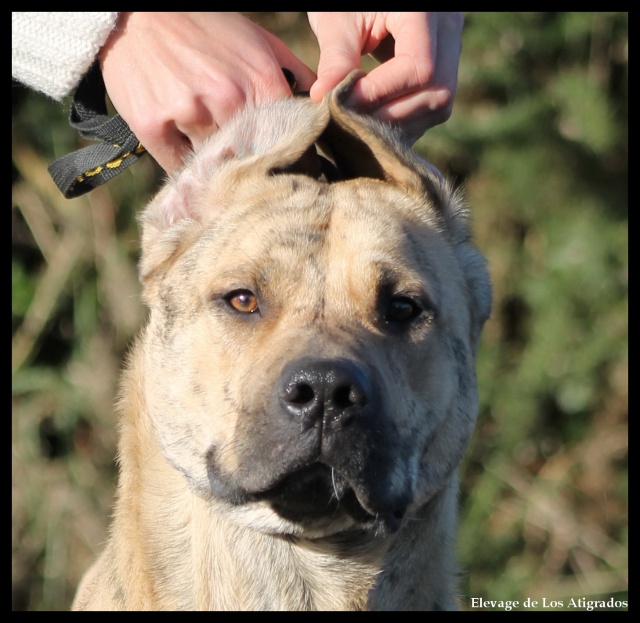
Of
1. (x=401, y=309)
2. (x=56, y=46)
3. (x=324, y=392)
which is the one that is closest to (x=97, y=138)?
(x=56, y=46)

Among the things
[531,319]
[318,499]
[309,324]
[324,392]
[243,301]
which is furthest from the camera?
[531,319]

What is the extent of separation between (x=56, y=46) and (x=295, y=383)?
135cm

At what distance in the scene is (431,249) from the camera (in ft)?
9.69

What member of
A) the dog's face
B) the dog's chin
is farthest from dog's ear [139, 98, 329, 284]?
the dog's chin

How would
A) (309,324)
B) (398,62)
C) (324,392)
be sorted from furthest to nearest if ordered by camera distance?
(398,62), (309,324), (324,392)

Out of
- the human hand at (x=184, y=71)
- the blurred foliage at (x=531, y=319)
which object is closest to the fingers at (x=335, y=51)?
the human hand at (x=184, y=71)

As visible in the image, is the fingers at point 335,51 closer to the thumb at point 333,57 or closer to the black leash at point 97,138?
the thumb at point 333,57

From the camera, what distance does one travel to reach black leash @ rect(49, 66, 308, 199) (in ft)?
9.95

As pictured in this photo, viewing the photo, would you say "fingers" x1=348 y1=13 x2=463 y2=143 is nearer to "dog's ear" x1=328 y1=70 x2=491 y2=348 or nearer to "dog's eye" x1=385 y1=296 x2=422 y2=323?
"dog's ear" x1=328 y1=70 x2=491 y2=348

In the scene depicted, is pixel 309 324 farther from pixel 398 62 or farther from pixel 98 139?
pixel 98 139

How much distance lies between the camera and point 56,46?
9.39 feet
